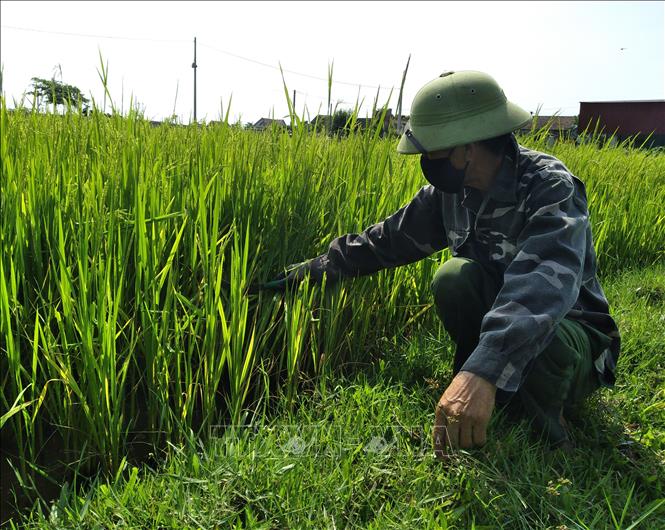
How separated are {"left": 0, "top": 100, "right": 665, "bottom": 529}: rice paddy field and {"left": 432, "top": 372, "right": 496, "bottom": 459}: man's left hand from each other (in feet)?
0.51

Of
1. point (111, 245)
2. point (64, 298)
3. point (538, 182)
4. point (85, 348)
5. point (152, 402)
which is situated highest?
point (538, 182)

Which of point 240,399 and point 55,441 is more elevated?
point 240,399

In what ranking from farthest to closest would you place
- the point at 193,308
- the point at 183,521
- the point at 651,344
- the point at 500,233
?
the point at 651,344, the point at 500,233, the point at 193,308, the point at 183,521

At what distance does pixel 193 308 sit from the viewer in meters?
1.54

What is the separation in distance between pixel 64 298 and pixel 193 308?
326 mm

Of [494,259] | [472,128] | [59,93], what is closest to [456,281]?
[494,259]

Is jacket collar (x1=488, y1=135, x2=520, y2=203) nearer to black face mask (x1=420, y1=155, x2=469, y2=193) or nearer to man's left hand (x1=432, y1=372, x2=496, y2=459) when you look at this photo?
black face mask (x1=420, y1=155, x2=469, y2=193)

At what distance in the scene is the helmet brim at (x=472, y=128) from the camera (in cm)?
157

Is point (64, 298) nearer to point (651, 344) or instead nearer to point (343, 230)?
point (343, 230)

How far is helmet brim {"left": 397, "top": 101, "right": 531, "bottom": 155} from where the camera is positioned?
157cm

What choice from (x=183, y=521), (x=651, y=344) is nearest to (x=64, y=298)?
(x=183, y=521)

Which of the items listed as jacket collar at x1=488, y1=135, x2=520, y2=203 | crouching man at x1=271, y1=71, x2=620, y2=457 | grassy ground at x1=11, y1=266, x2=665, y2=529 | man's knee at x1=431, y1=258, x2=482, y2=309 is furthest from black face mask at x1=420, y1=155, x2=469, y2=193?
grassy ground at x1=11, y1=266, x2=665, y2=529

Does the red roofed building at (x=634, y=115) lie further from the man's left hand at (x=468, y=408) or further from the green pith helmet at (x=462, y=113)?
the man's left hand at (x=468, y=408)

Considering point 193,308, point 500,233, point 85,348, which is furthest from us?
point 500,233
